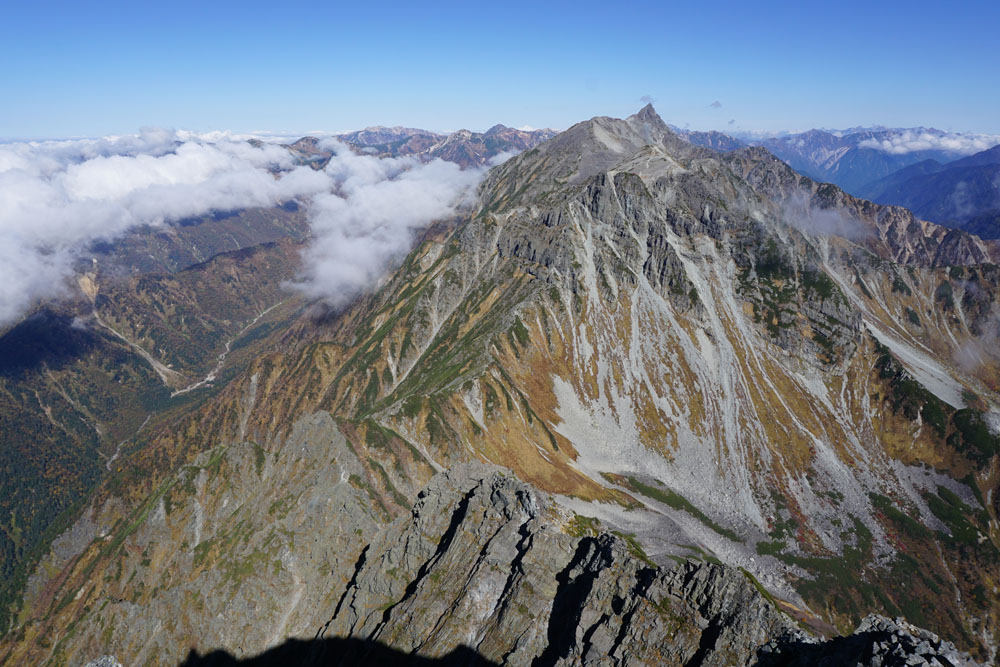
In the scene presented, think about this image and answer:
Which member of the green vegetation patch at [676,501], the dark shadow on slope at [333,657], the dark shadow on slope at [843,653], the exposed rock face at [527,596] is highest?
the dark shadow on slope at [843,653]

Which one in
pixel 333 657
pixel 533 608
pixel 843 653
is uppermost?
pixel 843 653

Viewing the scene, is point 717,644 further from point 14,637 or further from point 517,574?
point 14,637

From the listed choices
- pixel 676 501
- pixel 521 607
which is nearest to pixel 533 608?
pixel 521 607

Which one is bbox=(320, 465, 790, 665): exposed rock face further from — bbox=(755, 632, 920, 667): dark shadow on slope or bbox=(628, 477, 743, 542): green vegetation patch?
bbox=(628, 477, 743, 542): green vegetation patch

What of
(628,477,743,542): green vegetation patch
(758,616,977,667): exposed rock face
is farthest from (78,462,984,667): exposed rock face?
(628,477,743,542): green vegetation patch

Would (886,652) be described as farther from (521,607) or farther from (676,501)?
(676,501)

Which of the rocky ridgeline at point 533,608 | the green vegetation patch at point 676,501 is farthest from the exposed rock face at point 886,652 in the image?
the green vegetation patch at point 676,501

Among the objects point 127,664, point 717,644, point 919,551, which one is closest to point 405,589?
point 717,644

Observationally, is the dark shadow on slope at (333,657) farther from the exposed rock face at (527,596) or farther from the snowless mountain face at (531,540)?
the snowless mountain face at (531,540)

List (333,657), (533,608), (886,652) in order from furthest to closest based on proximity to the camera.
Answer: (333,657) → (533,608) → (886,652)
